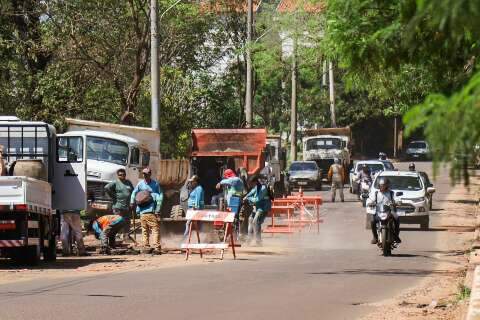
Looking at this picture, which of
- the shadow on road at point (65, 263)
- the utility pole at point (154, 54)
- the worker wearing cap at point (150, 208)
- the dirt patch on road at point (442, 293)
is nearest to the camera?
the dirt patch on road at point (442, 293)

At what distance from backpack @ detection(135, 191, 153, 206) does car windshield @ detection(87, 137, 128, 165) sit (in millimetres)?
9303

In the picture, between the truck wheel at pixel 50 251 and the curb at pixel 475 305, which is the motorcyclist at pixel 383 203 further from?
the curb at pixel 475 305

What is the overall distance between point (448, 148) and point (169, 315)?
7918 millimetres

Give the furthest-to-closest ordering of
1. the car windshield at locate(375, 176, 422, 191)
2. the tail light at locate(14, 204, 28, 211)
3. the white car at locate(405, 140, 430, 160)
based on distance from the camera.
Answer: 1. the white car at locate(405, 140, 430, 160)
2. the car windshield at locate(375, 176, 422, 191)
3. the tail light at locate(14, 204, 28, 211)

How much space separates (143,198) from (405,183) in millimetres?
13689

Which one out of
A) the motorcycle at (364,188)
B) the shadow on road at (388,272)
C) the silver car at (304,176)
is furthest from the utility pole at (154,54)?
the silver car at (304,176)

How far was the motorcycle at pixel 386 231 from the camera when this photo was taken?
2511 centimetres

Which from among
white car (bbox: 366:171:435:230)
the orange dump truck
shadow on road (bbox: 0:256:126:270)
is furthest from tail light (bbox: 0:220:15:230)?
the orange dump truck

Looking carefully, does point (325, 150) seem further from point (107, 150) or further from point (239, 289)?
point (239, 289)

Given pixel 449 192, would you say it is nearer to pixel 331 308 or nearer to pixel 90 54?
pixel 90 54

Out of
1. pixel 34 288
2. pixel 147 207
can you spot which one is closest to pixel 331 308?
pixel 34 288

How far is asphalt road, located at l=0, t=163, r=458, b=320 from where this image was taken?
14.1m

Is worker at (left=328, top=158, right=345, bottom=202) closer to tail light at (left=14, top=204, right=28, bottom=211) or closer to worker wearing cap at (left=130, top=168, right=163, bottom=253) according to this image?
worker wearing cap at (left=130, top=168, right=163, bottom=253)

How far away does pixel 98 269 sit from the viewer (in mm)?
21344
